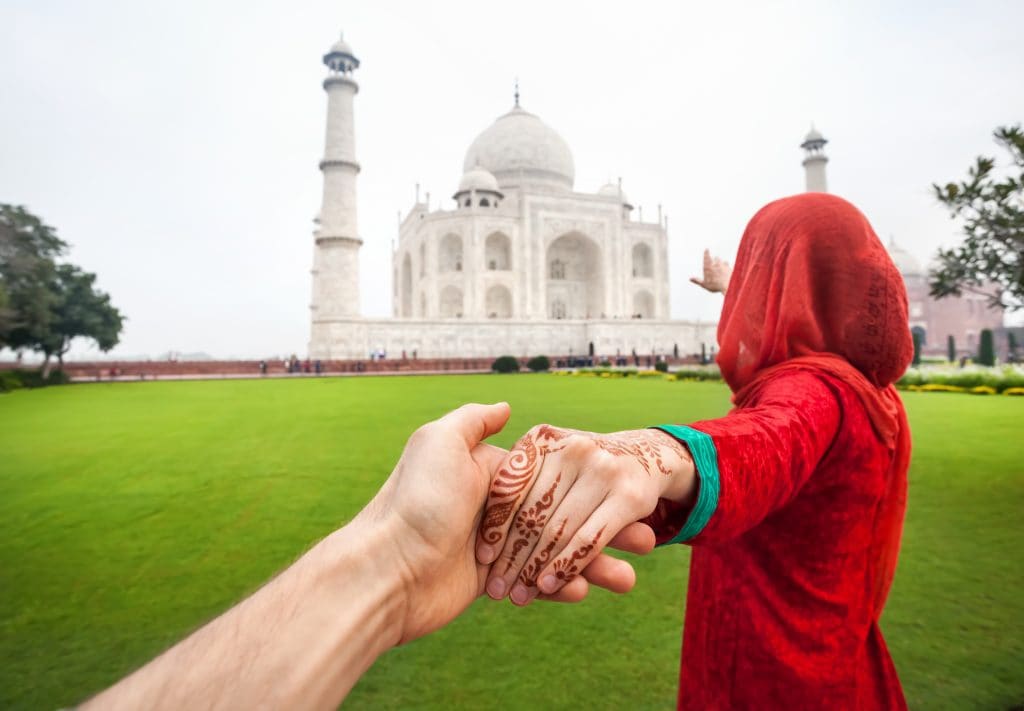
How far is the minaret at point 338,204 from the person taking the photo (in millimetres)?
18031

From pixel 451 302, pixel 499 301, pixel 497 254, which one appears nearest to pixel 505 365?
pixel 499 301

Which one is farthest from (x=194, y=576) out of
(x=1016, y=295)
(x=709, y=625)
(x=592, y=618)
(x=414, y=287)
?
(x=414, y=287)

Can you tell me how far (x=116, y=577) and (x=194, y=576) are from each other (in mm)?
297

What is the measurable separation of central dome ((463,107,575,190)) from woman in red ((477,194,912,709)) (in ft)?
85.6

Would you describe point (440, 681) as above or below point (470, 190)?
below

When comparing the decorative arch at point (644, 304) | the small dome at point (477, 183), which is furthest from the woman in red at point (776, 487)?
the decorative arch at point (644, 304)

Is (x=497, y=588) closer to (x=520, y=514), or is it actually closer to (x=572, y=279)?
(x=520, y=514)

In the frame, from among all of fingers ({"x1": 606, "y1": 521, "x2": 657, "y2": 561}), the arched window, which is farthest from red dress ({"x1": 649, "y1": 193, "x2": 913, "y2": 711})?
the arched window

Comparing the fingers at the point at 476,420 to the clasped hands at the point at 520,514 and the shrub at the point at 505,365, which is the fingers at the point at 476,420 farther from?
the shrub at the point at 505,365

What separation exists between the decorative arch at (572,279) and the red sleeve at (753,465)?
2565 cm

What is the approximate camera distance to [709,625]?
1.02 m

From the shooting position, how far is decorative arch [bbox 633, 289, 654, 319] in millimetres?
26562

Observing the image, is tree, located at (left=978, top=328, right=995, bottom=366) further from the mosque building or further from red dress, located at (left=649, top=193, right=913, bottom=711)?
red dress, located at (left=649, top=193, right=913, bottom=711)

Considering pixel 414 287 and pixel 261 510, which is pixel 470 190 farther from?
pixel 261 510
